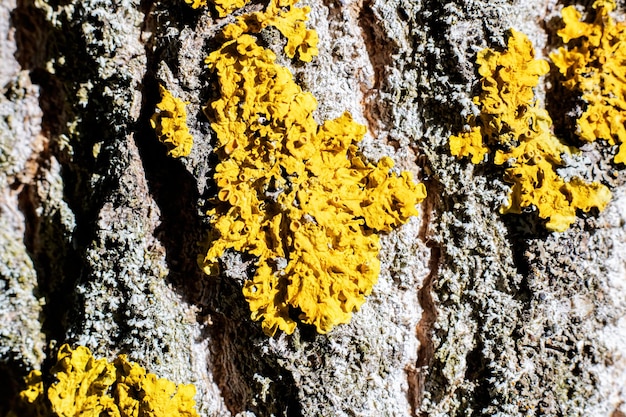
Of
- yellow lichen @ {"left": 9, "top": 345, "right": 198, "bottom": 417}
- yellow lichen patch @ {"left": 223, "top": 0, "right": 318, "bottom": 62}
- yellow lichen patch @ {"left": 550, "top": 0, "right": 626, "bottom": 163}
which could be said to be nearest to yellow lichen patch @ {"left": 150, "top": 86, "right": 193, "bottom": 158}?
yellow lichen patch @ {"left": 223, "top": 0, "right": 318, "bottom": 62}

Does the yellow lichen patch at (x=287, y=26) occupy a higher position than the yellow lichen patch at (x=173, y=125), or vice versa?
the yellow lichen patch at (x=287, y=26)

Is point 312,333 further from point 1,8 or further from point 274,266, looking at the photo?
point 1,8

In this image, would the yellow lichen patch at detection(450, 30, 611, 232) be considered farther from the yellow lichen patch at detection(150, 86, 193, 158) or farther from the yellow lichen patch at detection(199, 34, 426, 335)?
the yellow lichen patch at detection(150, 86, 193, 158)

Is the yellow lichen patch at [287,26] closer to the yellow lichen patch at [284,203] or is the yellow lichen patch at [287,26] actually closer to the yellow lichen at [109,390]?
the yellow lichen patch at [284,203]

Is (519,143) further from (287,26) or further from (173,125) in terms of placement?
(173,125)

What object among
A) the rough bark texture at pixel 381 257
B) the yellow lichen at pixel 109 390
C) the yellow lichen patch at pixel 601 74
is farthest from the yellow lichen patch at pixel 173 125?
the yellow lichen patch at pixel 601 74

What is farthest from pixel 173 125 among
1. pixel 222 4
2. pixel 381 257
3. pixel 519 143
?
pixel 519 143

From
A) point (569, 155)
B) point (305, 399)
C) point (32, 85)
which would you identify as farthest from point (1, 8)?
point (569, 155)
